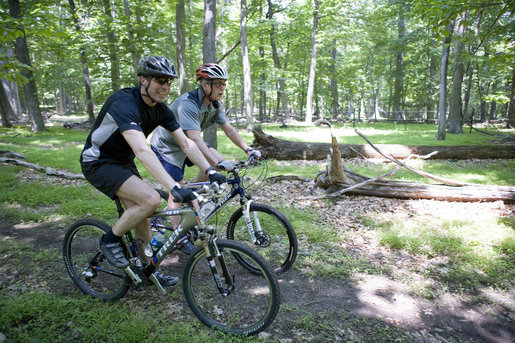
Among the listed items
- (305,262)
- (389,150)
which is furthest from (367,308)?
(389,150)

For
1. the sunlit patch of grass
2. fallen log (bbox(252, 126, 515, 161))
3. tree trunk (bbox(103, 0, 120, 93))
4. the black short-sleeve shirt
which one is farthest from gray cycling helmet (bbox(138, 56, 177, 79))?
tree trunk (bbox(103, 0, 120, 93))

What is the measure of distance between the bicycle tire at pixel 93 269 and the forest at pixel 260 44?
12.1 ft

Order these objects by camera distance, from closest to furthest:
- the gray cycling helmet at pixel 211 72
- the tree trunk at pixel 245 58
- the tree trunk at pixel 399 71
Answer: the gray cycling helmet at pixel 211 72
the tree trunk at pixel 245 58
the tree trunk at pixel 399 71

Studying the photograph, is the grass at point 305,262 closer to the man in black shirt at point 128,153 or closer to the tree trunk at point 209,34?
the man in black shirt at point 128,153

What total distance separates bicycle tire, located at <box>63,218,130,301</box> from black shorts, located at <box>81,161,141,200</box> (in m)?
0.54

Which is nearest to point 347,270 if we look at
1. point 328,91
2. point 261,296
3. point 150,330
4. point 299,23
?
point 261,296

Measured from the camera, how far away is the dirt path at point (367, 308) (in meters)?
2.94

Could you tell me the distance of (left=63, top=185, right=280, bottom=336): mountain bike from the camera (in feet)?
8.99

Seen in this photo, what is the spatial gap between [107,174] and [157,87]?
997 mm

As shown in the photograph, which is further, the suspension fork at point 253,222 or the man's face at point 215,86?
the man's face at point 215,86

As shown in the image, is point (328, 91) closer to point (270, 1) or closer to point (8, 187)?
point (270, 1)

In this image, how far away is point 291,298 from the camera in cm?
347

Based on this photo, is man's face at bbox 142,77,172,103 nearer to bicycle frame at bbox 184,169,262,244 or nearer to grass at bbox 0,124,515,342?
bicycle frame at bbox 184,169,262,244

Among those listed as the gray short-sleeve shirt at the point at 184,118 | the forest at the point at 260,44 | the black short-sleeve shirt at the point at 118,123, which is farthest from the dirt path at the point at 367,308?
the forest at the point at 260,44
